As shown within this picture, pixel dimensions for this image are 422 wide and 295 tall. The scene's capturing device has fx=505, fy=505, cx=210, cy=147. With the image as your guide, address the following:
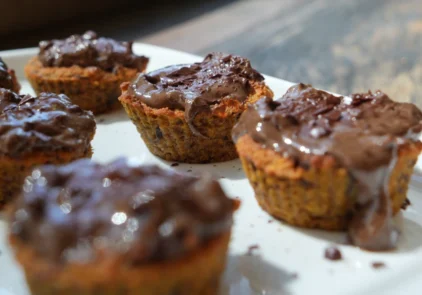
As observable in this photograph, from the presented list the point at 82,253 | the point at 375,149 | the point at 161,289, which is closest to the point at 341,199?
the point at 375,149

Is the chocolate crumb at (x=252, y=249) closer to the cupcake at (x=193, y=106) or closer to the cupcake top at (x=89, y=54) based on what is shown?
the cupcake at (x=193, y=106)

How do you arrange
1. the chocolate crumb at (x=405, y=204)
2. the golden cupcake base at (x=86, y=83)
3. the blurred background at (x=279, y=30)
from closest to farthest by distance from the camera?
the chocolate crumb at (x=405, y=204)
the golden cupcake base at (x=86, y=83)
the blurred background at (x=279, y=30)

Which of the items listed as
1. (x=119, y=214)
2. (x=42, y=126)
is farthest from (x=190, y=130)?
(x=119, y=214)

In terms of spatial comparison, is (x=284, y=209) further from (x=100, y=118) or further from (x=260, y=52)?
(x=260, y=52)

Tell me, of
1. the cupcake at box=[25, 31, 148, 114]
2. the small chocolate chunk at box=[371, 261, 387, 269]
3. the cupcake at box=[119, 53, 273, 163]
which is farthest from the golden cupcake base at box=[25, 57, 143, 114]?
the small chocolate chunk at box=[371, 261, 387, 269]

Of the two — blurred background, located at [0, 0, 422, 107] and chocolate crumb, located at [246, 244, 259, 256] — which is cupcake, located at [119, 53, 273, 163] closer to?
chocolate crumb, located at [246, 244, 259, 256]

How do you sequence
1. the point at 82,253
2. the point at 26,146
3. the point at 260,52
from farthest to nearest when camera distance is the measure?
the point at 260,52
the point at 26,146
the point at 82,253

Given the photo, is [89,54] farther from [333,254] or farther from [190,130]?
[333,254]

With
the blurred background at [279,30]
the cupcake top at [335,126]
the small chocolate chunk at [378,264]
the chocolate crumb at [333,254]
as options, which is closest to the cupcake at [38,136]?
the cupcake top at [335,126]
